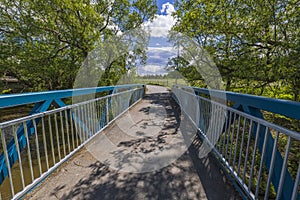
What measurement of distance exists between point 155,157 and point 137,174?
0.60 m

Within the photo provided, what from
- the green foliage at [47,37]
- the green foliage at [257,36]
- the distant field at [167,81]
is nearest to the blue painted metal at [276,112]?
the green foliage at [257,36]

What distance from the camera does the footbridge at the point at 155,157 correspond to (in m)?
1.46

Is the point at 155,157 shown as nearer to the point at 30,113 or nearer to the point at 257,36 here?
the point at 30,113

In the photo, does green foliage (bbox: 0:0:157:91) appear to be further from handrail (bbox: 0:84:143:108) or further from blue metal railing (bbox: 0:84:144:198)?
blue metal railing (bbox: 0:84:144:198)

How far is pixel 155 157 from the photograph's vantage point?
282cm

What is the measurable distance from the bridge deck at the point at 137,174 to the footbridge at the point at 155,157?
0.04 feet

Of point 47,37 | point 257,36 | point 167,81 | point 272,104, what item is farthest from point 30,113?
point 167,81

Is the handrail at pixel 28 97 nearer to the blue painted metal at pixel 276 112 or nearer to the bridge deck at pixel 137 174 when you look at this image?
the bridge deck at pixel 137 174

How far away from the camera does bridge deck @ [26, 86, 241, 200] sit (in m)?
1.90

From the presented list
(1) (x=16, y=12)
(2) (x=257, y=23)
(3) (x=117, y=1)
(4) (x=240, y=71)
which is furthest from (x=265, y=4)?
(1) (x=16, y=12)

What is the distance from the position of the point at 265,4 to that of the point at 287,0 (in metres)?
0.44

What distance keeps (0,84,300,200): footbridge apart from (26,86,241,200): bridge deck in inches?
0.5

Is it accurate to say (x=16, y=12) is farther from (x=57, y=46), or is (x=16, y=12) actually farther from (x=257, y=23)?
(x=257, y=23)

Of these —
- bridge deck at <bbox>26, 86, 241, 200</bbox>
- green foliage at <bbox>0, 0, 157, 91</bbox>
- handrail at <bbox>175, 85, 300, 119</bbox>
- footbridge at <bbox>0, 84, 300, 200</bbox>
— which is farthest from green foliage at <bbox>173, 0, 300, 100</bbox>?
green foliage at <bbox>0, 0, 157, 91</bbox>
